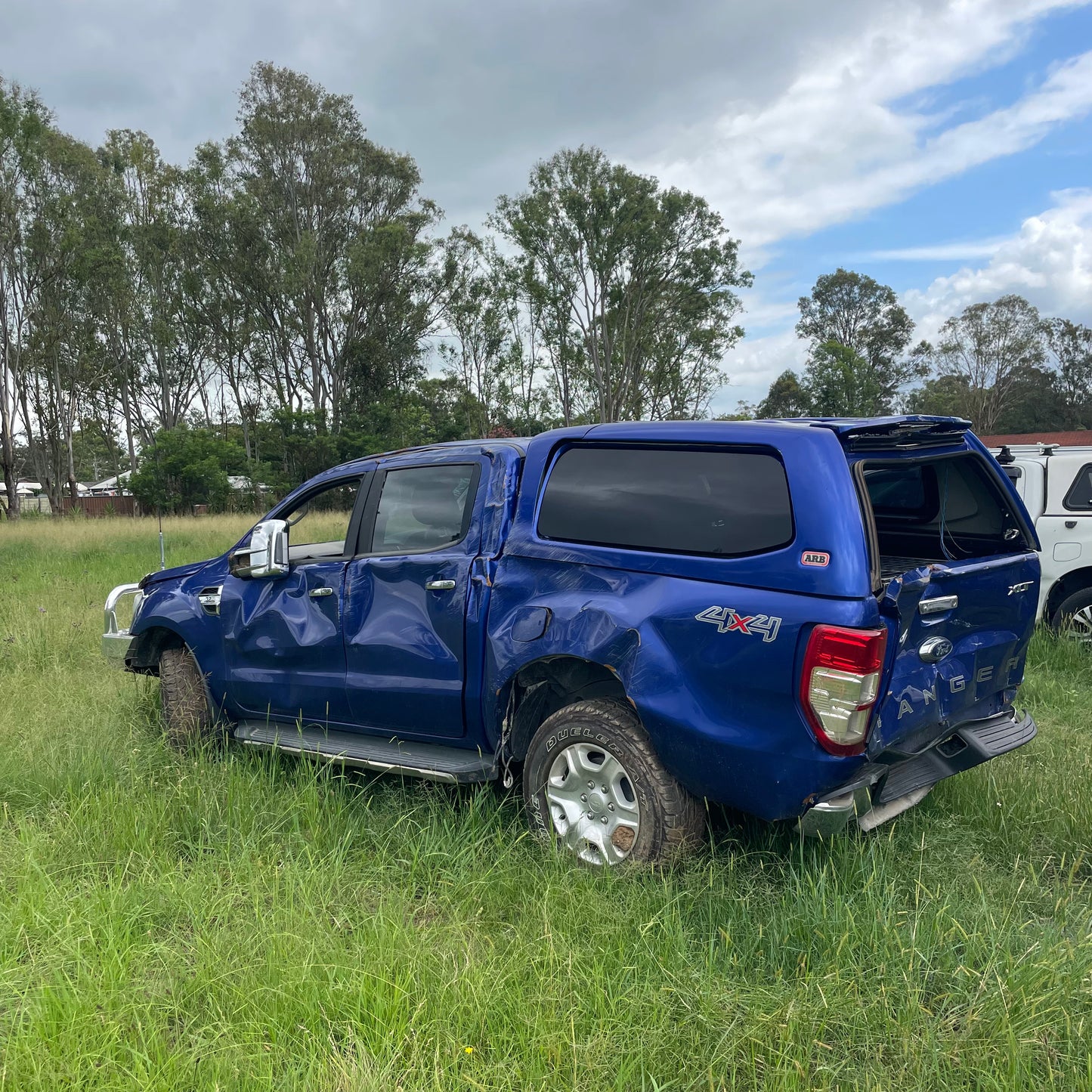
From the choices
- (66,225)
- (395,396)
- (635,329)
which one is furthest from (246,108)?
(635,329)

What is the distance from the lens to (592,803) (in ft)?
11.2

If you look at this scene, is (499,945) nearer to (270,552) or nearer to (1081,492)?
(270,552)

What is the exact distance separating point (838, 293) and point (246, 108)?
146 ft

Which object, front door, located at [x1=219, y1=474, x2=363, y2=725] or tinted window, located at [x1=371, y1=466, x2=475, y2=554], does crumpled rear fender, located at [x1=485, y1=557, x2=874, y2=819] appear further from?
front door, located at [x1=219, y1=474, x2=363, y2=725]

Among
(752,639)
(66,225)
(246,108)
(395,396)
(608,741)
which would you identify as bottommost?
(608,741)

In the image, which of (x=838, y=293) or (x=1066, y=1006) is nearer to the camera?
(x=1066, y=1006)

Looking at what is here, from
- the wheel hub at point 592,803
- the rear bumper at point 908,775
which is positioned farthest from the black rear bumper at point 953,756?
the wheel hub at point 592,803

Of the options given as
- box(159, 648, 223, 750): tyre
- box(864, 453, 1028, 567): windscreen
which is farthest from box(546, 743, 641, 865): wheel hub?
box(159, 648, 223, 750): tyre

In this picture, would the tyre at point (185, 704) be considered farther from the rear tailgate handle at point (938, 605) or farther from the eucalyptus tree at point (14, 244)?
the eucalyptus tree at point (14, 244)

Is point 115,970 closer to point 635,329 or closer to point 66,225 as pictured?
point 66,225

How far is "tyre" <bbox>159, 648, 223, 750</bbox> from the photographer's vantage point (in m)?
5.21

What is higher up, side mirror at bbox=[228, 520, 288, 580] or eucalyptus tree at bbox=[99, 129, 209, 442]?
eucalyptus tree at bbox=[99, 129, 209, 442]

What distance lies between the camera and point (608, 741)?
10.8 feet

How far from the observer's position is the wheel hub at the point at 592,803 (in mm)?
3330
